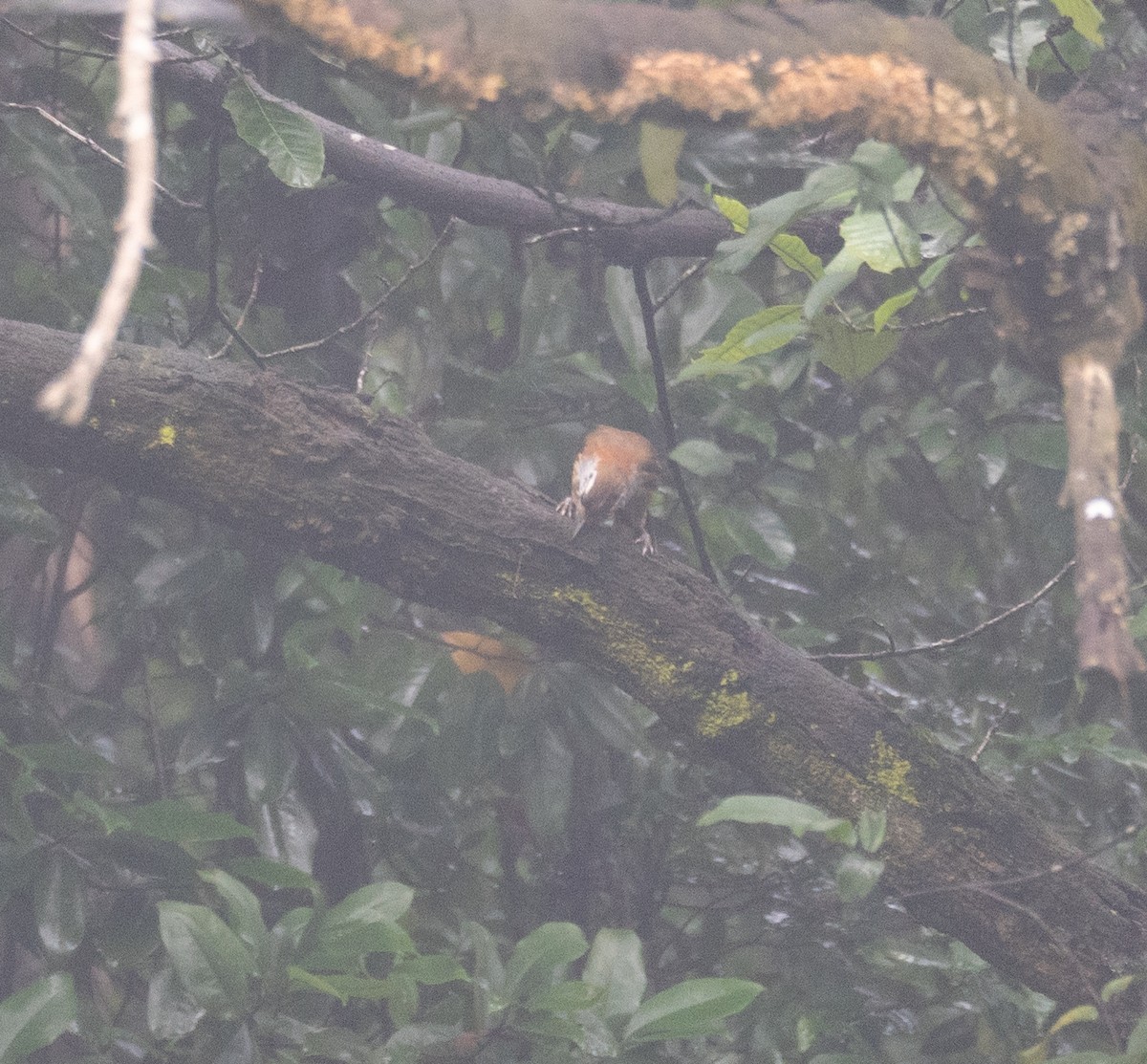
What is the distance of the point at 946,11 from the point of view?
259 centimetres

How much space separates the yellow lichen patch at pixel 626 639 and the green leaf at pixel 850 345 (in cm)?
56

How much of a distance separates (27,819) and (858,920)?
174 centimetres

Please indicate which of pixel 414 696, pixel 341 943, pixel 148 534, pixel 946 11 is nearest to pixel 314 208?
pixel 148 534

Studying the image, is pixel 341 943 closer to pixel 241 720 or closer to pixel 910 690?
pixel 241 720

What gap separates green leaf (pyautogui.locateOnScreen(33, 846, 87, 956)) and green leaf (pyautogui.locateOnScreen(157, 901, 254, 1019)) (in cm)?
36

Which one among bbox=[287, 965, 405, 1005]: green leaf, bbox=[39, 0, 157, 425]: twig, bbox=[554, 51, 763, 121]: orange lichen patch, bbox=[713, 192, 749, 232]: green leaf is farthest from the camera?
bbox=[287, 965, 405, 1005]: green leaf

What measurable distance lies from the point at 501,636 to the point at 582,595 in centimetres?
83

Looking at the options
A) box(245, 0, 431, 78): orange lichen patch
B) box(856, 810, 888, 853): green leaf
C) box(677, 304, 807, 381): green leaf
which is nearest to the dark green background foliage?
box(677, 304, 807, 381): green leaf

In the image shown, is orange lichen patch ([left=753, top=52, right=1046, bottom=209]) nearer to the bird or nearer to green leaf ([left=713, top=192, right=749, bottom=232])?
green leaf ([left=713, top=192, right=749, bottom=232])

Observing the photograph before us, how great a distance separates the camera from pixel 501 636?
2.96 metres

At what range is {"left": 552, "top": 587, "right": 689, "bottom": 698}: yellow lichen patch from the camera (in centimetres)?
216

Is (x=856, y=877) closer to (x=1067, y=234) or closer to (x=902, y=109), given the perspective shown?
(x=1067, y=234)

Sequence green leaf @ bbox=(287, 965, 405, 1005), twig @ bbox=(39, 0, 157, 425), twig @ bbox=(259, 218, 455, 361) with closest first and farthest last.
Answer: twig @ bbox=(39, 0, 157, 425)
green leaf @ bbox=(287, 965, 405, 1005)
twig @ bbox=(259, 218, 455, 361)

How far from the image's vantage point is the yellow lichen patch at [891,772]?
2098mm
